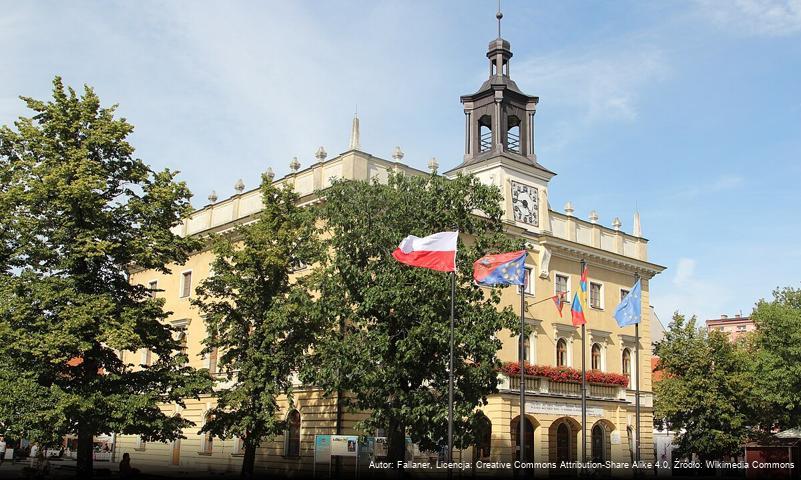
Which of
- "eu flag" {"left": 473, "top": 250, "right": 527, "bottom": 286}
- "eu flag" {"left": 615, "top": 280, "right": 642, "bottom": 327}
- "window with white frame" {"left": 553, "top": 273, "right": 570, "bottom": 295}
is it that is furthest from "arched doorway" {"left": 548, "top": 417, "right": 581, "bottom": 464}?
"eu flag" {"left": 473, "top": 250, "right": 527, "bottom": 286}

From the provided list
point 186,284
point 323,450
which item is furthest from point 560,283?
point 186,284

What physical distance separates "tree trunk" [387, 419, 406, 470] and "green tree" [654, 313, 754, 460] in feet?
84.8

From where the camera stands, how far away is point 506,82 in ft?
157

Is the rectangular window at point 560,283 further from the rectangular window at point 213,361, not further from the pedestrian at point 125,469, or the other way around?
the pedestrian at point 125,469

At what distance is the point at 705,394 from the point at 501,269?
2713 cm

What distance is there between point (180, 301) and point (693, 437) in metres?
31.5

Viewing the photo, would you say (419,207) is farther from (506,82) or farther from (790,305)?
(790,305)

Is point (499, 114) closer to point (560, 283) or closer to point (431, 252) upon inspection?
point (560, 283)

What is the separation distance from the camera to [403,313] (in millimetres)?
30094

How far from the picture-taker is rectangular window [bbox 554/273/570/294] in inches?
1821

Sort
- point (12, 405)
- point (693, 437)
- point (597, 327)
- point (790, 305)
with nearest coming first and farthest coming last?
point (12, 405) → point (597, 327) → point (693, 437) → point (790, 305)

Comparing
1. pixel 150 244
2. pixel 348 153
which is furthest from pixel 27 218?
pixel 348 153

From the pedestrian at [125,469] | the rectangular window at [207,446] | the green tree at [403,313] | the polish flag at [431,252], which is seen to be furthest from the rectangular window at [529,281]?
the pedestrian at [125,469]

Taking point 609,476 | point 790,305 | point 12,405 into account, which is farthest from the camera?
point 790,305
